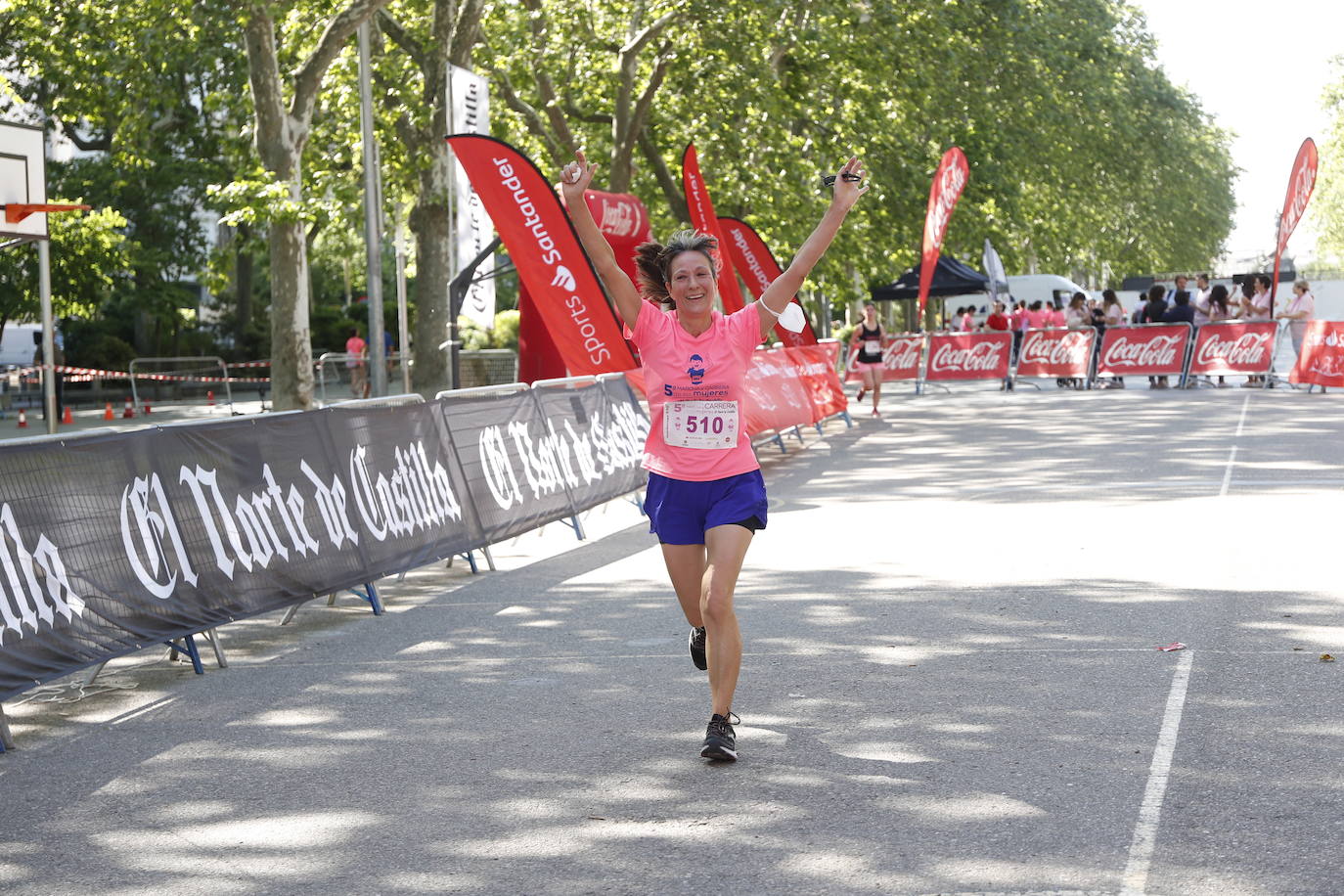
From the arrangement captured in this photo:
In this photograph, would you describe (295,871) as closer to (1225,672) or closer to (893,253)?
(1225,672)

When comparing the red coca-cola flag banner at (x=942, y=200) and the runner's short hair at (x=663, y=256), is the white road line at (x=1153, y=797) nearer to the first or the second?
the runner's short hair at (x=663, y=256)

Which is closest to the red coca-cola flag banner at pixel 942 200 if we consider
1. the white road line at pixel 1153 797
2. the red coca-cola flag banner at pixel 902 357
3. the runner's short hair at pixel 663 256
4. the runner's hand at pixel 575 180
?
the red coca-cola flag banner at pixel 902 357

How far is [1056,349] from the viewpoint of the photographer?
3169cm

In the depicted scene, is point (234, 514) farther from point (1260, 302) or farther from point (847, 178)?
point (1260, 302)

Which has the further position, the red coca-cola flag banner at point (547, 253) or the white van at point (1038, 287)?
the white van at point (1038, 287)

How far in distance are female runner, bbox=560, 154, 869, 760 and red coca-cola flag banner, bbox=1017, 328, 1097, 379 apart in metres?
25.5

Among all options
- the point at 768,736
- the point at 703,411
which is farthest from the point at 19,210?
the point at 768,736

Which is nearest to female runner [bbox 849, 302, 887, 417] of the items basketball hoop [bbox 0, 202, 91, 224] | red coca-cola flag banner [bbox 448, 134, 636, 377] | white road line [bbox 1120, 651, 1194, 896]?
red coca-cola flag banner [bbox 448, 134, 636, 377]

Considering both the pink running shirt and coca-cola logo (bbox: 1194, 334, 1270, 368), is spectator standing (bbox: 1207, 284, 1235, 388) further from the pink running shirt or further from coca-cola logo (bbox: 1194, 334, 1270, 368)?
the pink running shirt

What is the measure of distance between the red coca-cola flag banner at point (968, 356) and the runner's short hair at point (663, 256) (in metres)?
26.4

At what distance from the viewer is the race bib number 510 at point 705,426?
622cm

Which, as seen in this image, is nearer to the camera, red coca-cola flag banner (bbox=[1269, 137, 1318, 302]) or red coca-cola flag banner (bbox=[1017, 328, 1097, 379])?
red coca-cola flag banner (bbox=[1269, 137, 1318, 302])

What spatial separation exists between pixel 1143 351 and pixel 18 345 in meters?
46.2

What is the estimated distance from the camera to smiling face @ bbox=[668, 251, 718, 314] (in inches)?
246
